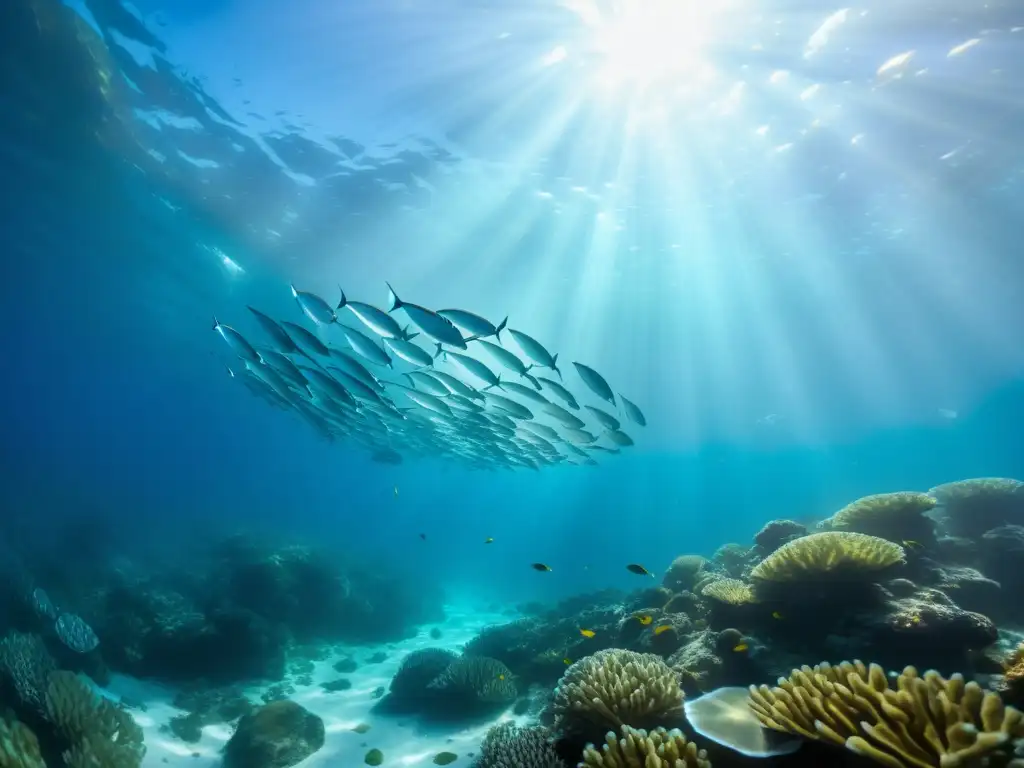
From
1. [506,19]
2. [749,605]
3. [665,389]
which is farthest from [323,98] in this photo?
[665,389]

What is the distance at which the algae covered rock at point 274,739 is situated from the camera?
23.1ft

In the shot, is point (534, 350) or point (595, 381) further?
point (595, 381)

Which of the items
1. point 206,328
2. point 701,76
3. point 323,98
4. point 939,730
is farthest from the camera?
point 206,328

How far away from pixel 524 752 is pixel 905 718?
3.49m

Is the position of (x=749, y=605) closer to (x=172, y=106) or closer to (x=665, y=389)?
(x=172, y=106)

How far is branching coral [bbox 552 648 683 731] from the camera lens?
4082 millimetres

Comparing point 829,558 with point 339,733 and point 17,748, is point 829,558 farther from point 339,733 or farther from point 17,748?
point 339,733

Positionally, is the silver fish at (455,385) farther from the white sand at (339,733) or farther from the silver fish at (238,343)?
the white sand at (339,733)

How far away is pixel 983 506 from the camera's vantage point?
892 cm

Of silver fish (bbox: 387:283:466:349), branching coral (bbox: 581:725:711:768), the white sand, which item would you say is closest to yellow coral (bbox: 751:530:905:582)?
branching coral (bbox: 581:725:711:768)

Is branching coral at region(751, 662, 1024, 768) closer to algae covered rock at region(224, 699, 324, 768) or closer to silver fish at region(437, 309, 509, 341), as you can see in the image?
silver fish at region(437, 309, 509, 341)

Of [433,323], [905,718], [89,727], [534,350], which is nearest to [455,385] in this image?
[534,350]

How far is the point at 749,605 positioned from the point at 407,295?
76.7ft

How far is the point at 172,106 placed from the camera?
1529cm
